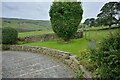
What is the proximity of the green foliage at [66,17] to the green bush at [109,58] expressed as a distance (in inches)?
447

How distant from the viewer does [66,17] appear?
19.2 metres

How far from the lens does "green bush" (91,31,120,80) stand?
270 inches

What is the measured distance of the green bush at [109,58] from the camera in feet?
22.5

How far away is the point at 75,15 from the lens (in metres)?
19.5

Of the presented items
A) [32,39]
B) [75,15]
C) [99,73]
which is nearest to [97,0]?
[75,15]

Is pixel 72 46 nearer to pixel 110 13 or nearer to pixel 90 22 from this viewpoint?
pixel 90 22

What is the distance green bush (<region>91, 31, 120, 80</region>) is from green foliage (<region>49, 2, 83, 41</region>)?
11.4 meters

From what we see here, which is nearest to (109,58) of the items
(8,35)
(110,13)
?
(8,35)

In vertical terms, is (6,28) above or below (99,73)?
below

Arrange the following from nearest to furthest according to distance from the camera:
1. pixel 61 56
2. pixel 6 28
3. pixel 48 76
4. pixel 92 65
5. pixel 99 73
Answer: pixel 99 73
pixel 92 65
pixel 48 76
pixel 61 56
pixel 6 28

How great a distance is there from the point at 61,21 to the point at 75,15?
4.44 feet

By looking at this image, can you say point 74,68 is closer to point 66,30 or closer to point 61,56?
point 61,56

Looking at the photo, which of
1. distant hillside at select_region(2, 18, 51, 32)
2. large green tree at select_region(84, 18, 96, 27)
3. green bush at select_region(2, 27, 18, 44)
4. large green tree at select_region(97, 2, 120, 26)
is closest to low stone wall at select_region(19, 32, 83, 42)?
green bush at select_region(2, 27, 18, 44)

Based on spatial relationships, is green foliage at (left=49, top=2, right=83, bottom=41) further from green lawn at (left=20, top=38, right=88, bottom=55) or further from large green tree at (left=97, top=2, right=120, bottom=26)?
large green tree at (left=97, top=2, right=120, bottom=26)
